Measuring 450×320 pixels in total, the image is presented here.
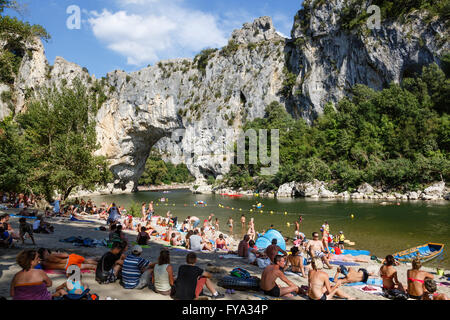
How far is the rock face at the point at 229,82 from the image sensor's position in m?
43.1

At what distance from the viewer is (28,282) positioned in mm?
4023

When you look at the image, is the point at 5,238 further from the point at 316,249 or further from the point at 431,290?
the point at 431,290

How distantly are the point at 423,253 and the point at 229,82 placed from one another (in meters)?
60.5

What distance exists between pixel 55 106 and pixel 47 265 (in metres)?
15.9

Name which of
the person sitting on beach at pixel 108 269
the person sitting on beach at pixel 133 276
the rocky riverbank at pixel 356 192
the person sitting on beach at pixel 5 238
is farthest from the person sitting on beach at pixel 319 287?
the rocky riverbank at pixel 356 192

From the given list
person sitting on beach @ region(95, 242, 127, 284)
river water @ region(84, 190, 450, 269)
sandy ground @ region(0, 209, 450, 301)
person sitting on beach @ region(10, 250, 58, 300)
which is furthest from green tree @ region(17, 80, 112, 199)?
person sitting on beach @ region(10, 250, 58, 300)

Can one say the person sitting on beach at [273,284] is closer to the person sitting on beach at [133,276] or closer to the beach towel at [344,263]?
the person sitting on beach at [133,276]

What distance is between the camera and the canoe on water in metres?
10.6

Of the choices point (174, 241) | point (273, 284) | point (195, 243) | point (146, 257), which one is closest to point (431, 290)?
Result: point (273, 284)

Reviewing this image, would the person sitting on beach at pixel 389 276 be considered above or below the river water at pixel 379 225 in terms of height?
above

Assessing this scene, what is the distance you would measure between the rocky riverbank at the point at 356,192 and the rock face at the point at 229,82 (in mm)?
312
